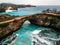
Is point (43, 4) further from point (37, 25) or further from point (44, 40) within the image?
point (44, 40)

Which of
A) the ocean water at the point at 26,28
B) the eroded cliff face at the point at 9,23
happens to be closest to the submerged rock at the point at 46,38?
the ocean water at the point at 26,28

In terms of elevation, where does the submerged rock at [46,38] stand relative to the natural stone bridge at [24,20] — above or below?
below

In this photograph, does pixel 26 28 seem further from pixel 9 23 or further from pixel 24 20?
pixel 9 23

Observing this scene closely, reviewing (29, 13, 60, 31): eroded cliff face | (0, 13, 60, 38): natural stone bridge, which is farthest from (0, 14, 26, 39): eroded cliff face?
(29, 13, 60, 31): eroded cliff face

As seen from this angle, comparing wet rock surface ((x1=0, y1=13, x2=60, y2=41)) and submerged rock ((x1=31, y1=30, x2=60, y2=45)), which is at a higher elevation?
wet rock surface ((x1=0, y1=13, x2=60, y2=41))

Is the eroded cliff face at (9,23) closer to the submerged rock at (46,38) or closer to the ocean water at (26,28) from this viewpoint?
the ocean water at (26,28)

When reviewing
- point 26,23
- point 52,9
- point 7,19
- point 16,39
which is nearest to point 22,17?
point 26,23

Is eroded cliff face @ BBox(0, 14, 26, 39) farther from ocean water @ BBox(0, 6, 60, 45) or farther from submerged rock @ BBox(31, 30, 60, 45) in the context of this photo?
submerged rock @ BBox(31, 30, 60, 45)

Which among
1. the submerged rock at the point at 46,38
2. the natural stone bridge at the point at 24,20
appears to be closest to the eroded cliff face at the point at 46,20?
the natural stone bridge at the point at 24,20

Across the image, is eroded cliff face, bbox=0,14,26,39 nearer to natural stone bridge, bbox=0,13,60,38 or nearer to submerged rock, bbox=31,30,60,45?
natural stone bridge, bbox=0,13,60,38

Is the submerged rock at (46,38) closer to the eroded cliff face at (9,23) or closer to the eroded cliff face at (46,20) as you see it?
the eroded cliff face at (46,20)

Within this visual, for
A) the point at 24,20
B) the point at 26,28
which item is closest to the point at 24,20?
the point at 24,20
